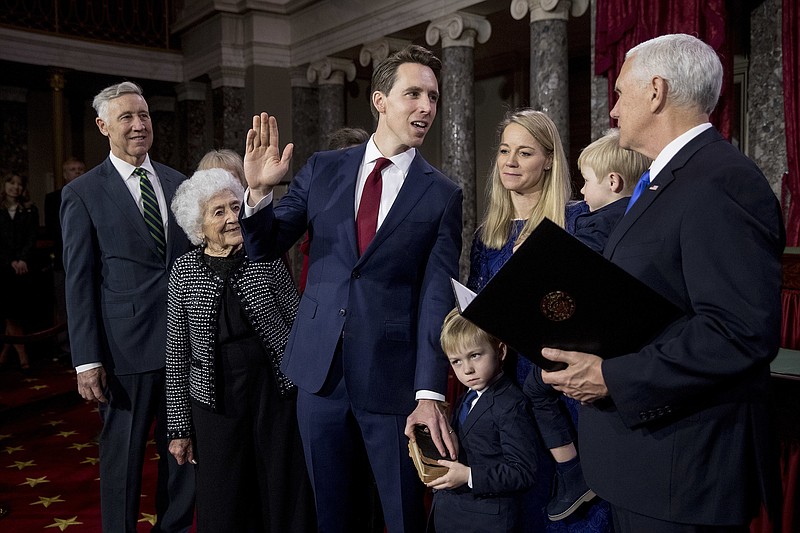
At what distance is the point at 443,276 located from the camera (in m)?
2.20

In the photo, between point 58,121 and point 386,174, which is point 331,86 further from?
point 386,174

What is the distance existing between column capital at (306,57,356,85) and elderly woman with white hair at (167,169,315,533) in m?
7.55

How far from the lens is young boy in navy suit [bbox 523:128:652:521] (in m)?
2.16

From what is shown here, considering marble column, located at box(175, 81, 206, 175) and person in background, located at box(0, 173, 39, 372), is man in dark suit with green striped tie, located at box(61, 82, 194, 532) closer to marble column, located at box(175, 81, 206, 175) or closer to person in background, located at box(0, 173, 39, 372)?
person in background, located at box(0, 173, 39, 372)

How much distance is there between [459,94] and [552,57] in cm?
145

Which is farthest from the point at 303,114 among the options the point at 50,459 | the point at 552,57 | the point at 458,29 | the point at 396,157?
the point at 396,157

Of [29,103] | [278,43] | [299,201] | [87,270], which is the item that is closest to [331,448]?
[299,201]

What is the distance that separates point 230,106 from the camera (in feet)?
35.1

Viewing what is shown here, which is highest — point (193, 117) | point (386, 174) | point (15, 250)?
point (193, 117)

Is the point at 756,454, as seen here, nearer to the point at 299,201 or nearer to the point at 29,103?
the point at 299,201

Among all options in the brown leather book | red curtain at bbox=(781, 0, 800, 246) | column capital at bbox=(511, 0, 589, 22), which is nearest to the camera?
the brown leather book

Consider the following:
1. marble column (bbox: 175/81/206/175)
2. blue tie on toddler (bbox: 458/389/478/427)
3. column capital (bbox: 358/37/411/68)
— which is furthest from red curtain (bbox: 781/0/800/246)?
marble column (bbox: 175/81/206/175)

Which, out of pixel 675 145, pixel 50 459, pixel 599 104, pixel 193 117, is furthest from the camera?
pixel 193 117

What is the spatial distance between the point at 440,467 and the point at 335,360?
45 centimetres
